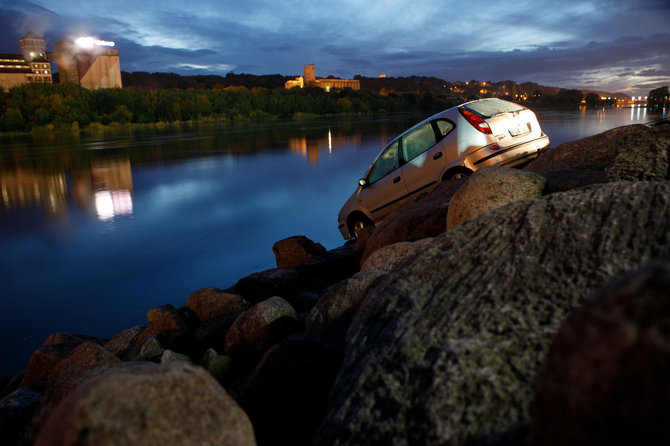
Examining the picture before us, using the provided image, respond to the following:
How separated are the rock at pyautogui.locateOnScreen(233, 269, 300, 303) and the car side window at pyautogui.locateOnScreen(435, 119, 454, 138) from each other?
12.4 feet

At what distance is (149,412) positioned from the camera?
159cm

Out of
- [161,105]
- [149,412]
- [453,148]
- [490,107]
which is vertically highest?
[161,105]

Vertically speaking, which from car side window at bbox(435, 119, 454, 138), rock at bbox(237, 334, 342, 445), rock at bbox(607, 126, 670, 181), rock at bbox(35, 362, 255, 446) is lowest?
rock at bbox(237, 334, 342, 445)

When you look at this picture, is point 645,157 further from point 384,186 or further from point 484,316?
point 384,186

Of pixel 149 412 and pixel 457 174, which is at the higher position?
pixel 457 174

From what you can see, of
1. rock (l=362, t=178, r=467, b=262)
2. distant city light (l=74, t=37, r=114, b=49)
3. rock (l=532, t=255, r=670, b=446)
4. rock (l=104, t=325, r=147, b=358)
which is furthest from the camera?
distant city light (l=74, t=37, r=114, b=49)

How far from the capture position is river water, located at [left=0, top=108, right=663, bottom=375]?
830cm

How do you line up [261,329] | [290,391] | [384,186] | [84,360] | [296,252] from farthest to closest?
1. [384,186]
2. [296,252]
3. [261,329]
4. [84,360]
5. [290,391]

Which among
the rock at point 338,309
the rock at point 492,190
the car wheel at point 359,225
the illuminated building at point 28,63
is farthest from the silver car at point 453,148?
the illuminated building at point 28,63

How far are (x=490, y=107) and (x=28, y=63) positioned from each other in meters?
181

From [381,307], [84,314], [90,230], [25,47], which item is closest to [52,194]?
[90,230]

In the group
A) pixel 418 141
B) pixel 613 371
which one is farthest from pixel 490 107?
pixel 613 371

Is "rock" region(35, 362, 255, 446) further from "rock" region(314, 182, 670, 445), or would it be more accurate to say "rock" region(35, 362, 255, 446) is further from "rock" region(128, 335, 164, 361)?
"rock" region(128, 335, 164, 361)

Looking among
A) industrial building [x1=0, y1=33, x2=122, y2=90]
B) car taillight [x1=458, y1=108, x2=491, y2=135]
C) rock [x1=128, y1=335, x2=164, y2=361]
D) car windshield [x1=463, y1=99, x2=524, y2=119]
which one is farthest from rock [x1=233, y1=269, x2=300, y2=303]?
industrial building [x1=0, y1=33, x2=122, y2=90]
